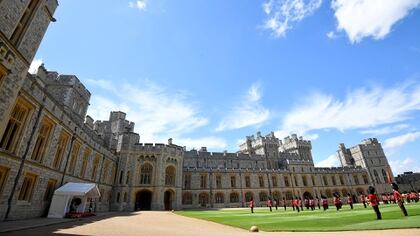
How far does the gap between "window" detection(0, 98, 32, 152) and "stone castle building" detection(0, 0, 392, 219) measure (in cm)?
5

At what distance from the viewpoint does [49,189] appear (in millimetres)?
18000

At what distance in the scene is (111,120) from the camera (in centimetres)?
4416

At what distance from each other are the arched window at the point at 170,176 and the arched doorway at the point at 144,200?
3.36 m

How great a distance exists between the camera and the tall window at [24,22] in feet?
28.0

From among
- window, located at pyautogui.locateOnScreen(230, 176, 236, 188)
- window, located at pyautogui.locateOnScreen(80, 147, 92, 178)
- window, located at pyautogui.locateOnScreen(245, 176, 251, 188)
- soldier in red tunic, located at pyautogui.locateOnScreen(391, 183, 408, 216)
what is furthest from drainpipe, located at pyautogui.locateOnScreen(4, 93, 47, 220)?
window, located at pyautogui.locateOnScreen(245, 176, 251, 188)

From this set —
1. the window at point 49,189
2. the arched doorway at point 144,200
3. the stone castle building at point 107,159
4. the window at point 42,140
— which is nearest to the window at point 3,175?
the stone castle building at point 107,159

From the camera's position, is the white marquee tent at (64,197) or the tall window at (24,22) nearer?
the tall window at (24,22)

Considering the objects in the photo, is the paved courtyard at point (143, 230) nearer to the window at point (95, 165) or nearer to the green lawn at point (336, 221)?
the green lawn at point (336, 221)

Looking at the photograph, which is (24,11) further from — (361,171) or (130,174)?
(361,171)

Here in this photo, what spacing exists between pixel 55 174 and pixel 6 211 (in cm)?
553

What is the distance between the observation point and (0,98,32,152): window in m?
12.9

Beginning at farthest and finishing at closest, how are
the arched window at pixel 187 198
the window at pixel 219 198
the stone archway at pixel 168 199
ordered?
the window at pixel 219 198, the arched window at pixel 187 198, the stone archway at pixel 168 199

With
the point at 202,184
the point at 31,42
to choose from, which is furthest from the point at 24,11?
the point at 202,184

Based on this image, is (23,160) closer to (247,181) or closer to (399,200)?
(399,200)
